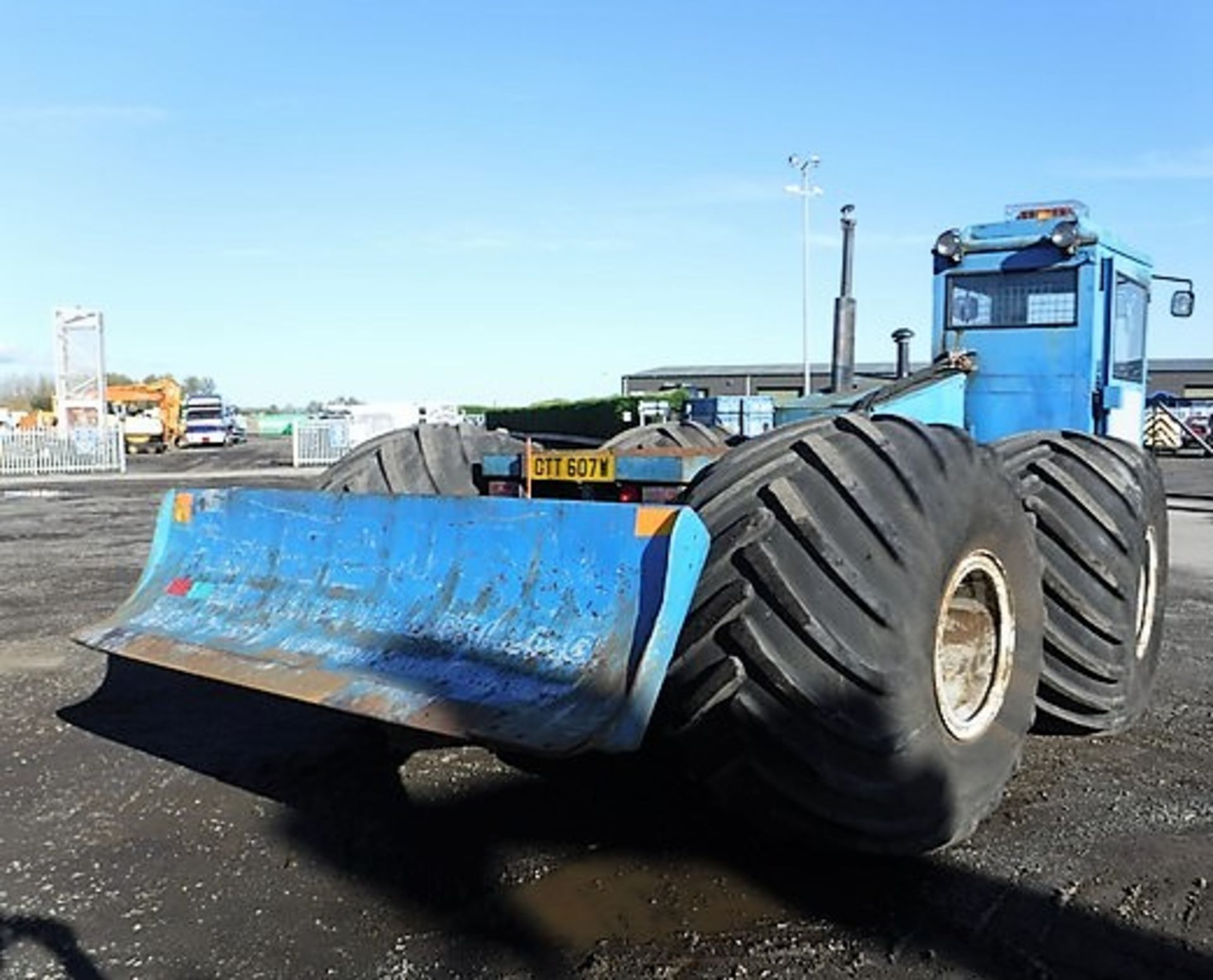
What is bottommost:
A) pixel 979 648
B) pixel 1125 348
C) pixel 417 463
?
pixel 979 648

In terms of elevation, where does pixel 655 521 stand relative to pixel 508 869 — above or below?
above

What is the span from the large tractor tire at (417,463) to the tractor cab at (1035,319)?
3.02m

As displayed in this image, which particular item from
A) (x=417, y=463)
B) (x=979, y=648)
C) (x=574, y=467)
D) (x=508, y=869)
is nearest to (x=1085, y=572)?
(x=979, y=648)

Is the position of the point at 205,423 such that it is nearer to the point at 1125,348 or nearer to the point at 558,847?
the point at 1125,348

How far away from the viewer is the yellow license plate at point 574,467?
4.80 metres

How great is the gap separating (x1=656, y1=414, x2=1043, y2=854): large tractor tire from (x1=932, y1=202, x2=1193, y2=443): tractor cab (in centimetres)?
347

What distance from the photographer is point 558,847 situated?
3.88m

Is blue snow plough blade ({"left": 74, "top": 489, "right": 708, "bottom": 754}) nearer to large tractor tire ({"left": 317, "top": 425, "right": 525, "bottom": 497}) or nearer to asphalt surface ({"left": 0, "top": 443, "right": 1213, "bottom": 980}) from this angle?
asphalt surface ({"left": 0, "top": 443, "right": 1213, "bottom": 980})

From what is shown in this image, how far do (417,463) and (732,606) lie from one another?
282 centimetres

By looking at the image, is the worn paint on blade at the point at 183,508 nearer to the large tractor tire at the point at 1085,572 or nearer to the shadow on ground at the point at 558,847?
the shadow on ground at the point at 558,847

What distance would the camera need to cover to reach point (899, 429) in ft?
11.9

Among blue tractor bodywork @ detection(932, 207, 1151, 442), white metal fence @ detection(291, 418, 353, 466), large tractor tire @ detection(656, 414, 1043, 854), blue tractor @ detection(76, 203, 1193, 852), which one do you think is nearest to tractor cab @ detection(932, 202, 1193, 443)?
blue tractor bodywork @ detection(932, 207, 1151, 442)

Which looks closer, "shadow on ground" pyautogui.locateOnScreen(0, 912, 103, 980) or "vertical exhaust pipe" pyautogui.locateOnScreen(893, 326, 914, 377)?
"shadow on ground" pyautogui.locateOnScreen(0, 912, 103, 980)

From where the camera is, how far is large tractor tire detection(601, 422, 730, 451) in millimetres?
6211
